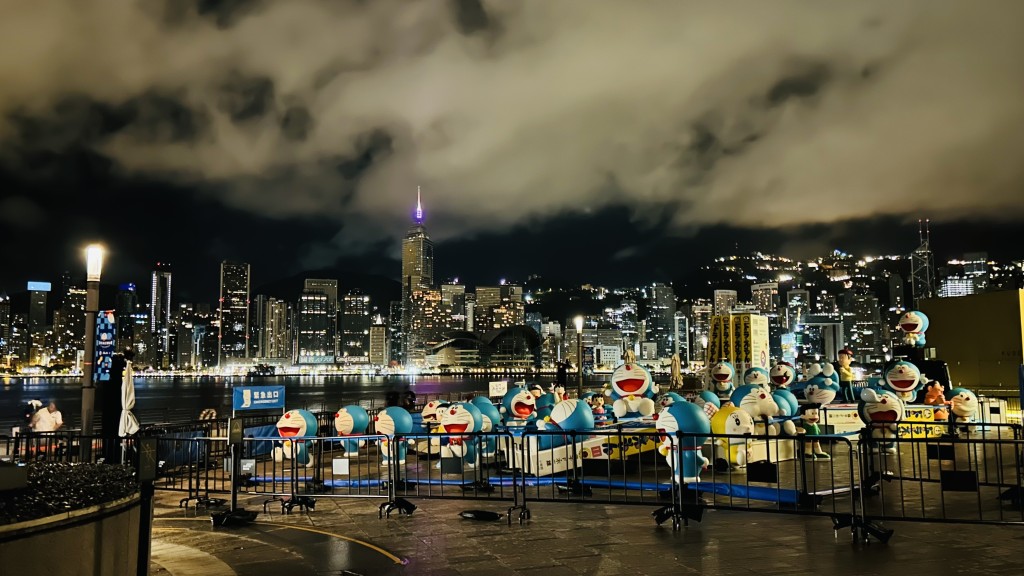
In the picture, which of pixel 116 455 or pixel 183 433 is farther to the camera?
pixel 183 433

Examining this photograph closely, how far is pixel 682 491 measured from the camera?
10.5 m

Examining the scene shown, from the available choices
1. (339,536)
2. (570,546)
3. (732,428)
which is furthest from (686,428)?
(339,536)

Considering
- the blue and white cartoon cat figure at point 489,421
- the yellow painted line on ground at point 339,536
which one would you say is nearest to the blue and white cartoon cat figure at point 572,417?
the blue and white cartoon cat figure at point 489,421

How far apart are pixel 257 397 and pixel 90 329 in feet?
16.9

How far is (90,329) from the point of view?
11664mm

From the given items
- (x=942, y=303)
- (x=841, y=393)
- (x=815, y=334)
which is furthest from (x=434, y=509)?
(x=815, y=334)

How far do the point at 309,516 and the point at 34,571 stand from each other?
23.0ft

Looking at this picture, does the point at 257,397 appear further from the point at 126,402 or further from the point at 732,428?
the point at 732,428

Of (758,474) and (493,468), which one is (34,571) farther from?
(493,468)

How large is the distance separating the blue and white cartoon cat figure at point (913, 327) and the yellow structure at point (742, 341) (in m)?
12.1

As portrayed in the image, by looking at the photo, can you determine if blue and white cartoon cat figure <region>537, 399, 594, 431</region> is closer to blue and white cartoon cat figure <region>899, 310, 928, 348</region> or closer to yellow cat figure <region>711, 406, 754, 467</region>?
yellow cat figure <region>711, 406, 754, 467</region>

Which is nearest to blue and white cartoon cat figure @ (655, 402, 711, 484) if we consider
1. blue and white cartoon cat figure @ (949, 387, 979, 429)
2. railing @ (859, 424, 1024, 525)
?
railing @ (859, 424, 1024, 525)

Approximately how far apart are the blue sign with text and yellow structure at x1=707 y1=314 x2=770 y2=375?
2902 centimetres

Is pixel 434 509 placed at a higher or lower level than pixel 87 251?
lower
